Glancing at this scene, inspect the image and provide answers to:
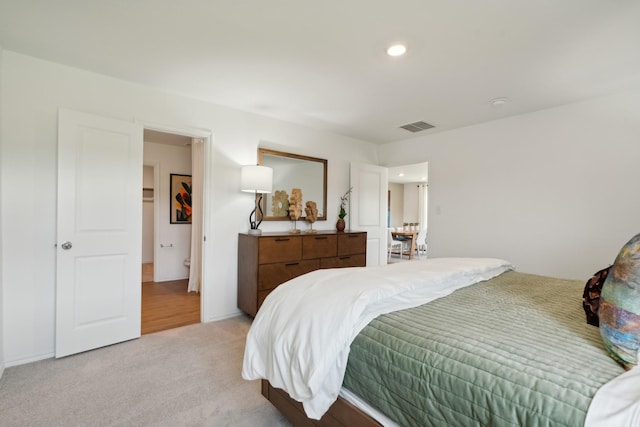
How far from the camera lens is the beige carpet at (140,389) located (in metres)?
1.73

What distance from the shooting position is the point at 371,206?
4770mm

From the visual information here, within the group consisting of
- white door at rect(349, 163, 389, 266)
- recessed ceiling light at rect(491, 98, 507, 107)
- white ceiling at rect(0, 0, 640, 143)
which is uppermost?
white ceiling at rect(0, 0, 640, 143)

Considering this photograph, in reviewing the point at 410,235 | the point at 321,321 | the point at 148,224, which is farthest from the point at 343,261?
the point at 148,224

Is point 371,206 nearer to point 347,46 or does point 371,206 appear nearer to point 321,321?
point 347,46

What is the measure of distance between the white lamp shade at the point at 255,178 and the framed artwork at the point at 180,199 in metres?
2.51

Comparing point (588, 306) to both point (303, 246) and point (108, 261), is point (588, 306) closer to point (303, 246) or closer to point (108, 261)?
point (303, 246)

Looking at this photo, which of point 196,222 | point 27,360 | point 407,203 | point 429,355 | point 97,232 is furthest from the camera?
point 407,203

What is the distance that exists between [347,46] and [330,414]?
2.19m

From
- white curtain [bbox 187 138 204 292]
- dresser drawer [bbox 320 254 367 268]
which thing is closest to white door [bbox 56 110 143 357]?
white curtain [bbox 187 138 204 292]

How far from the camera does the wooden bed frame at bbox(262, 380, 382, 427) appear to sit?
121 centimetres

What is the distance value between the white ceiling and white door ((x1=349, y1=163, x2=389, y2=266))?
62.2 inches

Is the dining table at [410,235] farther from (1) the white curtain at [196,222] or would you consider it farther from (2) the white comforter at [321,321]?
(2) the white comforter at [321,321]

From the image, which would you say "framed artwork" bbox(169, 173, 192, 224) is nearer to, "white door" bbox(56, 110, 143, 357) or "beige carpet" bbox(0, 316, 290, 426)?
"white door" bbox(56, 110, 143, 357)

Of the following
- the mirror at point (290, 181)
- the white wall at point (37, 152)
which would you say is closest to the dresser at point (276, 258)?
the mirror at point (290, 181)
